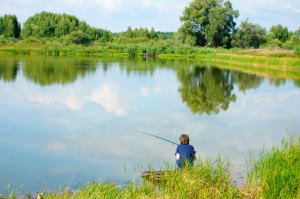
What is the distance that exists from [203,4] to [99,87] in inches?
1606

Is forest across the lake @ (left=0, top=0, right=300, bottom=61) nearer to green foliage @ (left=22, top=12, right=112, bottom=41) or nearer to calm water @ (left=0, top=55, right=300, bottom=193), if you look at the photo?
green foliage @ (left=22, top=12, right=112, bottom=41)

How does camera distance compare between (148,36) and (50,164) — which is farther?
(148,36)

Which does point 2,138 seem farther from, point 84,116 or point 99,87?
point 99,87

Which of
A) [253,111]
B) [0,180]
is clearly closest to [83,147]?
[0,180]

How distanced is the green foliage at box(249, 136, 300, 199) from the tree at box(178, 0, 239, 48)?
163 ft

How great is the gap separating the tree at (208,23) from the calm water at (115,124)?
3612cm

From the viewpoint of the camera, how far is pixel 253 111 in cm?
1355

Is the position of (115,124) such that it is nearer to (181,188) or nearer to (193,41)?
(181,188)

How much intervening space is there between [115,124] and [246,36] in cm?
4752

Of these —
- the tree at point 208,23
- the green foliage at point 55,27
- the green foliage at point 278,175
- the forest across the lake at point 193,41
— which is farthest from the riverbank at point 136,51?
the green foliage at point 278,175

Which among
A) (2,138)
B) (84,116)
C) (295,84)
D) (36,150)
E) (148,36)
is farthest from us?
(148,36)

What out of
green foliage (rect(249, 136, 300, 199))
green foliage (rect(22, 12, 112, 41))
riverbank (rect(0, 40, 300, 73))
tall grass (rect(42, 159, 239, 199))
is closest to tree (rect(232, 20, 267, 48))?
riverbank (rect(0, 40, 300, 73))

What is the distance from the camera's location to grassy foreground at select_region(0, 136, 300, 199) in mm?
4676

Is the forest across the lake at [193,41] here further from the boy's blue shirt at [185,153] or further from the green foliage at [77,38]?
the boy's blue shirt at [185,153]
